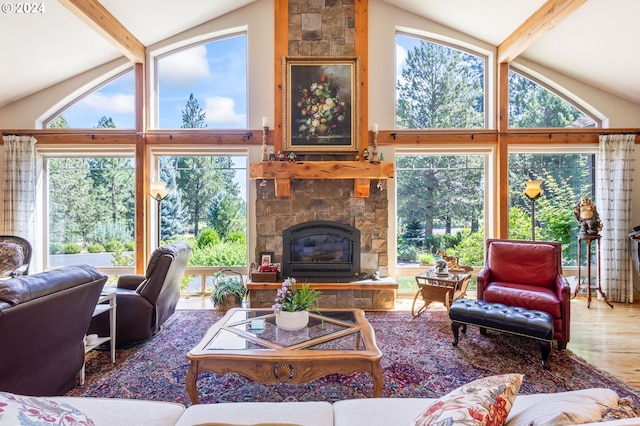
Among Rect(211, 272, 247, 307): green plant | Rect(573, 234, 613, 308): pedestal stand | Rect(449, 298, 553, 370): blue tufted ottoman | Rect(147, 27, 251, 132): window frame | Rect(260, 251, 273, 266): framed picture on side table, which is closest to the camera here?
Rect(449, 298, 553, 370): blue tufted ottoman

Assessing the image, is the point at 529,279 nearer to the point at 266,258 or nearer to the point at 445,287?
the point at 445,287

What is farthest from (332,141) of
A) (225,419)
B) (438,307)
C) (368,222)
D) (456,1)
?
(225,419)

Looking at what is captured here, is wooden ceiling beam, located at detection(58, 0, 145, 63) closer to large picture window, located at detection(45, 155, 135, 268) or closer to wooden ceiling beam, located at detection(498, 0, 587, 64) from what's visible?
large picture window, located at detection(45, 155, 135, 268)

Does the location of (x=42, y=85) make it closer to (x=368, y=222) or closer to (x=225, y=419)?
(x=368, y=222)

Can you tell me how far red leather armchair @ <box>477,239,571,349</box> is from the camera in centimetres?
293

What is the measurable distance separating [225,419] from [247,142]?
3951 millimetres

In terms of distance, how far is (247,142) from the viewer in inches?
183

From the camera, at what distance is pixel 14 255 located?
12.8ft

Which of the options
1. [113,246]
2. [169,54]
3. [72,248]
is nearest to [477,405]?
[113,246]

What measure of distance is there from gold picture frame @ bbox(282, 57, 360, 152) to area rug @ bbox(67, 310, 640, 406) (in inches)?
102

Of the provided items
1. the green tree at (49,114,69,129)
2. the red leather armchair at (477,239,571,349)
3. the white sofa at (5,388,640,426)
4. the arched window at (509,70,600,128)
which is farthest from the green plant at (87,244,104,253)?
the arched window at (509,70,600,128)

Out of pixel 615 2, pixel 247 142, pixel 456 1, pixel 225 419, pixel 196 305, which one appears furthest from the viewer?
pixel 247 142

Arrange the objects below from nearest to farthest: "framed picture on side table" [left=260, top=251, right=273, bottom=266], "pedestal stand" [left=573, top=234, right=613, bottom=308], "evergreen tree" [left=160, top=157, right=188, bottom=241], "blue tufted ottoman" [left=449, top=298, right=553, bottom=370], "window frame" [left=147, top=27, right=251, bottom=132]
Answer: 1. "blue tufted ottoman" [left=449, top=298, right=553, bottom=370]
2. "pedestal stand" [left=573, top=234, right=613, bottom=308]
3. "framed picture on side table" [left=260, top=251, right=273, bottom=266]
4. "window frame" [left=147, top=27, right=251, bottom=132]
5. "evergreen tree" [left=160, top=157, right=188, bottom=241]

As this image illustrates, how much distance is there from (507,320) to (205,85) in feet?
16.0
